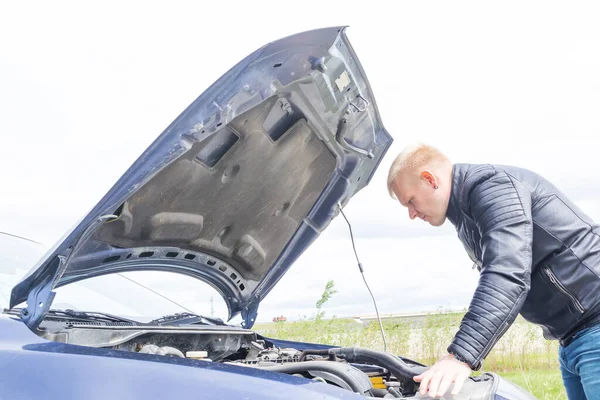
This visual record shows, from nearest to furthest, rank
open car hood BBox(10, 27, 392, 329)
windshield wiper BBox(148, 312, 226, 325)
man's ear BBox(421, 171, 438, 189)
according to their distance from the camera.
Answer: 1. open car hood BBox(10, 27, 392, 329)
2. man's ear BBox(421, 171, 438, 189)
3. windshield wiper BBox(148, 312, 226, 325)

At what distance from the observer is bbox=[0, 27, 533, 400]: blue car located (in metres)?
2.01

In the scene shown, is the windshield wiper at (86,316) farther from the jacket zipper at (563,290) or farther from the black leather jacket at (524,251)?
the jacket zipper at (563,290)

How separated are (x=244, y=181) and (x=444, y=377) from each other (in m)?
1.66

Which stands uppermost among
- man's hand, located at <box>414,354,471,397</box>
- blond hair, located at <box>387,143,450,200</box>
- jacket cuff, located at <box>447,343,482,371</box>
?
blond hair, located at <box>387,143,450,200</box>

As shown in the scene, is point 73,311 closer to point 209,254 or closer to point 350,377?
point 209,254

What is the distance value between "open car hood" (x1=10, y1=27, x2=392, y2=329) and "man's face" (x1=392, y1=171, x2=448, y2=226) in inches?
18.6

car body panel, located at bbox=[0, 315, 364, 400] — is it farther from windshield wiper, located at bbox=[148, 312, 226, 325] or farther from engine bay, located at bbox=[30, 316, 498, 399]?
windshield wiper, located at bbox=[148, 312, 226, 325]

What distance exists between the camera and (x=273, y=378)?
6.52 feet

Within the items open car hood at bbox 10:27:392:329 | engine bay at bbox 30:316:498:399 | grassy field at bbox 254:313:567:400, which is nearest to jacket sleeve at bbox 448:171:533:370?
engine bay at bbox 30:316:498:399

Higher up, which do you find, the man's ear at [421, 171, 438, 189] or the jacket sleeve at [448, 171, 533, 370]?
the man's ear at [421, 171, 438, 189]

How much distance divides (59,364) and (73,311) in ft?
2.71

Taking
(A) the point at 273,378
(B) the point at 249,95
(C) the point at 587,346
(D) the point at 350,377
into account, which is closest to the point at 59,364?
(A) the point at 273,378

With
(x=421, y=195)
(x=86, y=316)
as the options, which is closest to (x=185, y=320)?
(x=86, y=316)

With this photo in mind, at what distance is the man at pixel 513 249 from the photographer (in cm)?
227
